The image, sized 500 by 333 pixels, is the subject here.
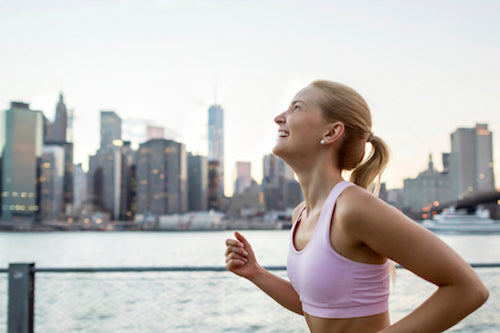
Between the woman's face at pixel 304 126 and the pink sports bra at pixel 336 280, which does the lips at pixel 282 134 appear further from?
the pink sports bra at pixel 336 280

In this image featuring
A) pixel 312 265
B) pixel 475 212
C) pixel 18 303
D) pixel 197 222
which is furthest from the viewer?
pixel 197 222

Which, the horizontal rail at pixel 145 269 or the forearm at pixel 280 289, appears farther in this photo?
the horizontal rail at pixel 145 269

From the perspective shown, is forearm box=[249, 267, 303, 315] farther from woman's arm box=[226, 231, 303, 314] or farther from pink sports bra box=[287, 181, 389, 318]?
pink sports bra box=[287, 181, 389, 318]

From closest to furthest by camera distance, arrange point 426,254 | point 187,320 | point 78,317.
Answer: point 426,254 → point 187,320 → point 78,317

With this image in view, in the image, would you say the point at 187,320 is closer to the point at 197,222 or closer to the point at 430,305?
the point at 430,305

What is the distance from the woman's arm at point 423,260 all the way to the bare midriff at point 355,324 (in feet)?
0.29

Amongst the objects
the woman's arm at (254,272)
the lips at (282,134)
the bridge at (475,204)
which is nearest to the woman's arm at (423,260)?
the lips at (282,134)

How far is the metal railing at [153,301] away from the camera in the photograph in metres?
3.22

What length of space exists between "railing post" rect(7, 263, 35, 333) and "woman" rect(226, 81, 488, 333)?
2392mm

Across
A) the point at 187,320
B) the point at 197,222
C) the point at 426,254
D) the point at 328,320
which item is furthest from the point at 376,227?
the point at 197,222

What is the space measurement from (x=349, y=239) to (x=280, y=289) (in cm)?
46

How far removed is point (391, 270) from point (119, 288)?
2.86m

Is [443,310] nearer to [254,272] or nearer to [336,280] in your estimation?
[336,280]

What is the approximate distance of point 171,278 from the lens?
3.52 metres
